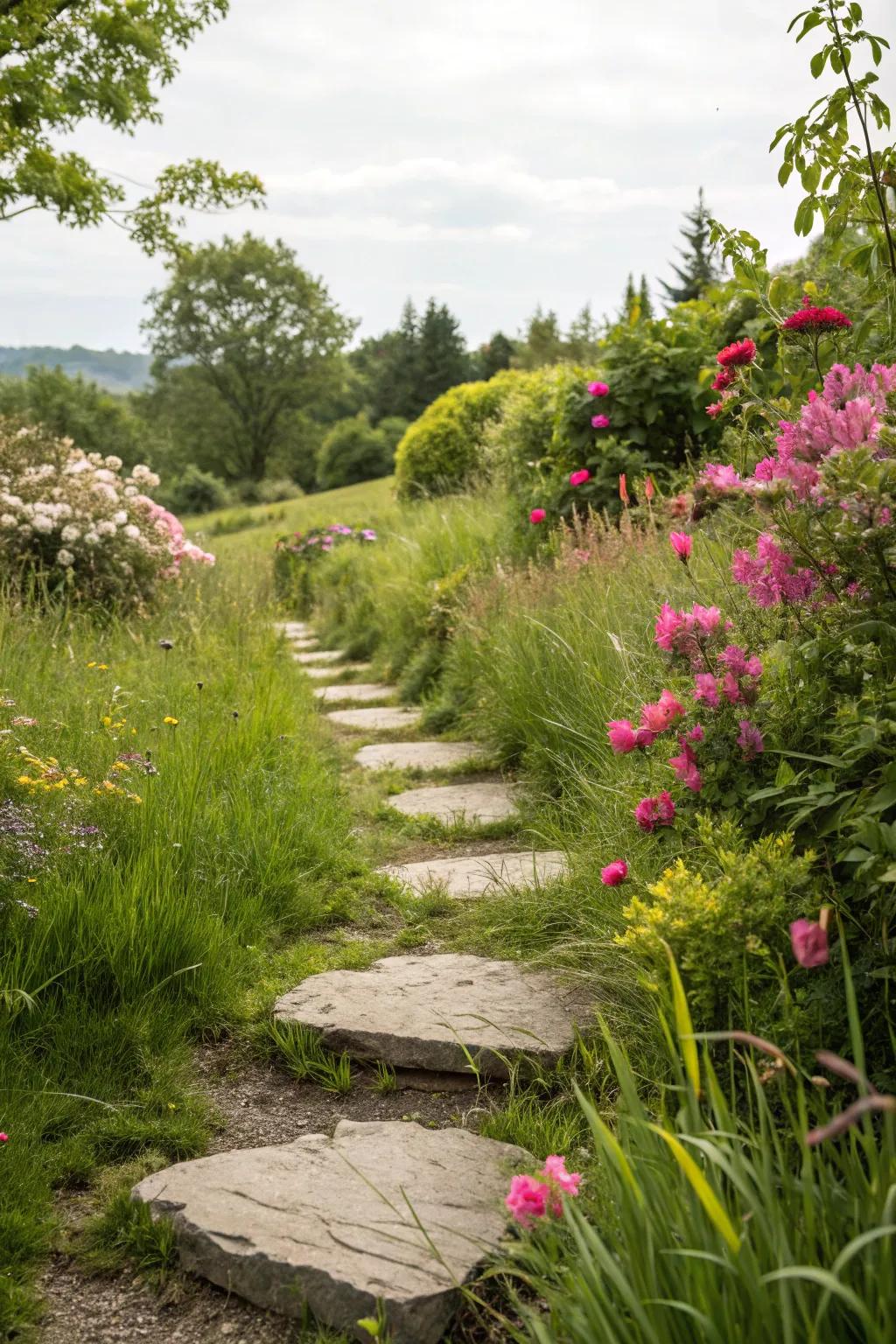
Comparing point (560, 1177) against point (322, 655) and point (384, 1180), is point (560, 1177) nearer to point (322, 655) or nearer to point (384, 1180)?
point (384, 1180)

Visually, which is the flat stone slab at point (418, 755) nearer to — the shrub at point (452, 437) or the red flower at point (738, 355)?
the red flower at point (738, 355)

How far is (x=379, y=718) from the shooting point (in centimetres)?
558

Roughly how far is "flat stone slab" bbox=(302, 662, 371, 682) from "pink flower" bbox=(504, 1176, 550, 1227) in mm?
5566

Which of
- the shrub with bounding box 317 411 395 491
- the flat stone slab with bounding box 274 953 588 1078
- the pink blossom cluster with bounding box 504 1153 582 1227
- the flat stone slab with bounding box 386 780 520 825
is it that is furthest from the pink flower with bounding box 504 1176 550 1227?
the shrub with bounding box 317 411 395 491

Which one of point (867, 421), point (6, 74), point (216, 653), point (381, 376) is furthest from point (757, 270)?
point (381, 376)

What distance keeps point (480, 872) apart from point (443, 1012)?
891 millimetres

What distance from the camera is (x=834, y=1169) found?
4.73 feet

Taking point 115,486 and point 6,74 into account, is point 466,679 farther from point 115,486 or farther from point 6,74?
point 6,74

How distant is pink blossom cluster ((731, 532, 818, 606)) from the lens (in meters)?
1.88

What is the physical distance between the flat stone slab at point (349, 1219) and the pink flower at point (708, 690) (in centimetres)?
91

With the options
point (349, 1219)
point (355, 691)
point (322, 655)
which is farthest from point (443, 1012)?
point (322, 655)

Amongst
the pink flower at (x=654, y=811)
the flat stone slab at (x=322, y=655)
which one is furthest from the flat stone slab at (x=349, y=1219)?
the flat stone slab at (x=322, y=655)

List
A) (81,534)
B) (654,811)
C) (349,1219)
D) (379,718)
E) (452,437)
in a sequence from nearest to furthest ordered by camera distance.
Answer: (349,1219)
(654,811)
(379,718)
(81,534)
(452,437)

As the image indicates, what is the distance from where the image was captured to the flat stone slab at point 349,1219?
1415 mm
